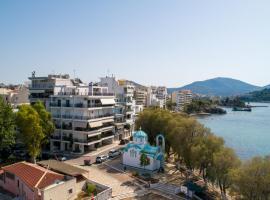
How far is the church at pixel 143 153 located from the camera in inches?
1566

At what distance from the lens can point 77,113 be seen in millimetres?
49500

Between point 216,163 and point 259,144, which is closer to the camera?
point 216,163

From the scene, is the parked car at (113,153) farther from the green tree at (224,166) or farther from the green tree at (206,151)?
the green tree at (224,166)

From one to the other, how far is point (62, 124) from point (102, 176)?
1725cm

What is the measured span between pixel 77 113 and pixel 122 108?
1409 cm

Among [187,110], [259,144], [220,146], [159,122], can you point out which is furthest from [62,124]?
[187,110]

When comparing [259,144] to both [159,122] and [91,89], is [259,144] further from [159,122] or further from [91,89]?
[91,89]

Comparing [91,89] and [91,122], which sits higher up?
[91,89]

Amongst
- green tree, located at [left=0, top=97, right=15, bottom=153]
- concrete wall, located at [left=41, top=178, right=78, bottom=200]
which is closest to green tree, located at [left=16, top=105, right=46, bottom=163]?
green tree, located at [left=0, top=97, right=15, bottom=153]

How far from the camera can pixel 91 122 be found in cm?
4934

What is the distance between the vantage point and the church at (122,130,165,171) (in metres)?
39.8

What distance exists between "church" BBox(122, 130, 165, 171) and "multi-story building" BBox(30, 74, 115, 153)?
383 inches

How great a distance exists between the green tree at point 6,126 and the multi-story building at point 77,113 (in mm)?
11803

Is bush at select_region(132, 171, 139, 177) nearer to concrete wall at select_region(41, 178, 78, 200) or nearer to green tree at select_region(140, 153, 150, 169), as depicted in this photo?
green tree at select_region(140, 153, 150, 169)
